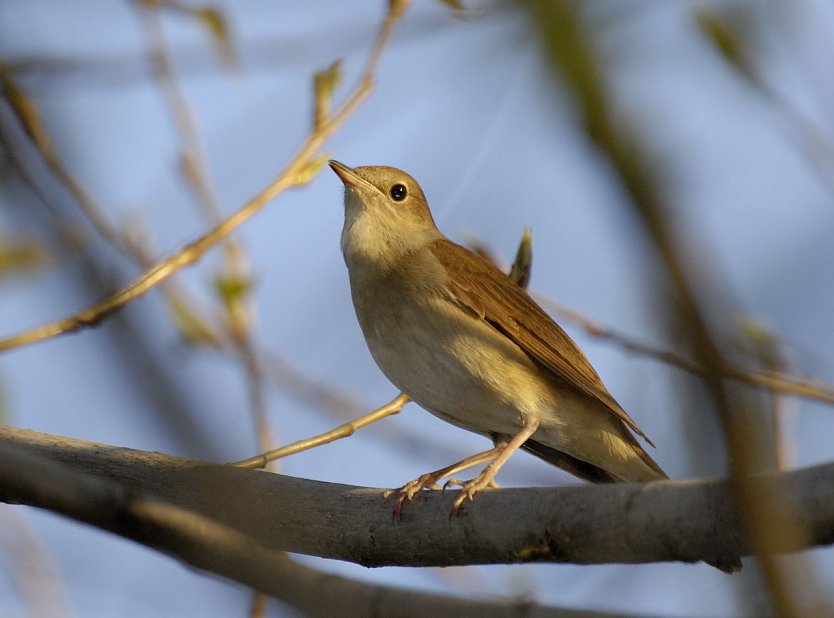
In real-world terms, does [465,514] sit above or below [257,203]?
below

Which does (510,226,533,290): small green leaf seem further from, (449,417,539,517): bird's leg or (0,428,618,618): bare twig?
(0,428,618,618): bare twig

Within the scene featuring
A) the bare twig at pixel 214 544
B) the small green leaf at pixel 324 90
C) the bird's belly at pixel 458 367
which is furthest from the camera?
the bird's belly at pixel 458 367

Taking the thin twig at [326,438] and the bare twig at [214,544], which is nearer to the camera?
the bare twig at [214,544]

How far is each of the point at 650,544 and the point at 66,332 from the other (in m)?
2.38

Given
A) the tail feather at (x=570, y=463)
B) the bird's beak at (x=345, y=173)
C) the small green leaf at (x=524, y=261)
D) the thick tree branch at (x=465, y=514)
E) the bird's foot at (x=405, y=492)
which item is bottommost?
the thick tree branch at (x=465, y=514)

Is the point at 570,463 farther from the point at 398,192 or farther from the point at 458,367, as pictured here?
the point at 398,192

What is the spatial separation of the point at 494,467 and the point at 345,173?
9.09ft

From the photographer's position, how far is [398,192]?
7.32 m

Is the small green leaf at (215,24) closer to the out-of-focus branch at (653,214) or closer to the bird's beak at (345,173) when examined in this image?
the bird's beak at (345,173)

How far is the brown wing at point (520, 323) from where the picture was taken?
6020 millimetres

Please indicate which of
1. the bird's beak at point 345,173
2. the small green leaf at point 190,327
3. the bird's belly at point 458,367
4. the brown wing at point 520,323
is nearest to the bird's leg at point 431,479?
the bird's belly at point 458,367

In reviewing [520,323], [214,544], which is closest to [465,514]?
[214,544]

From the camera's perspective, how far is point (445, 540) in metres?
3.80

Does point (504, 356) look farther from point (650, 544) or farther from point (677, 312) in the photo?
point (677, 312)
